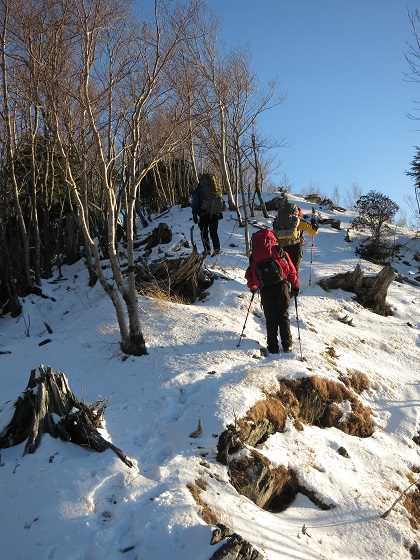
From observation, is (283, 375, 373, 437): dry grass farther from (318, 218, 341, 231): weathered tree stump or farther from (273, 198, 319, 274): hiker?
(318, 218, 341, 231): weathered tree stump

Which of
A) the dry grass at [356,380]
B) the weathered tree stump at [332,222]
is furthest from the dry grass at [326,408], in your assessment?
the weathered tree stump at [332,222]

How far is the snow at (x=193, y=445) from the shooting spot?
283cm

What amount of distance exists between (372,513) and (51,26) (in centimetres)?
703

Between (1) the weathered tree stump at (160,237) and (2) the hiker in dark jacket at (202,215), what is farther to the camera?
(1) the weathered tree stump at (160,237)

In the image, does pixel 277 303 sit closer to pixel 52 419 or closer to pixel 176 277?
pixel 176 277

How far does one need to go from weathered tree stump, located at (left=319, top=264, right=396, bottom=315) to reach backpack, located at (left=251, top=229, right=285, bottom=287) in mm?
4609

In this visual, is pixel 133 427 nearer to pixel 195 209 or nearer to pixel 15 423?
pixel 15 423

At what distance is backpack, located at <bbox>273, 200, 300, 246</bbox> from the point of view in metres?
8.09

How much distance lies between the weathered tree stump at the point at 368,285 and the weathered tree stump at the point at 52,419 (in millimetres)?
7435

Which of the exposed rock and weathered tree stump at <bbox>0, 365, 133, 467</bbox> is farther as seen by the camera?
weathered tree stump at <bbox>0, 365, 133, 467</bbox>

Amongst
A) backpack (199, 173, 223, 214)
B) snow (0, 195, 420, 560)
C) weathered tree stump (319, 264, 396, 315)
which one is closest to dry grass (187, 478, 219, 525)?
snow (0, 195, 420, 560)

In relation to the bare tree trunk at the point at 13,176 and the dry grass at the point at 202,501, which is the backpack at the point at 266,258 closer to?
the dry grass at the point at 202,501

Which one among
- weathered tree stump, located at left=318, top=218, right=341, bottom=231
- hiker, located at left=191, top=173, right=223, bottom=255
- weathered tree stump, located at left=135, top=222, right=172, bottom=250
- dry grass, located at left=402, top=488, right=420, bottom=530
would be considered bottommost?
dry grass, located at left=402, top=488, right=420, bottom=530

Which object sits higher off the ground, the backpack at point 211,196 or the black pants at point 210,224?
the backpack at point 211,196
